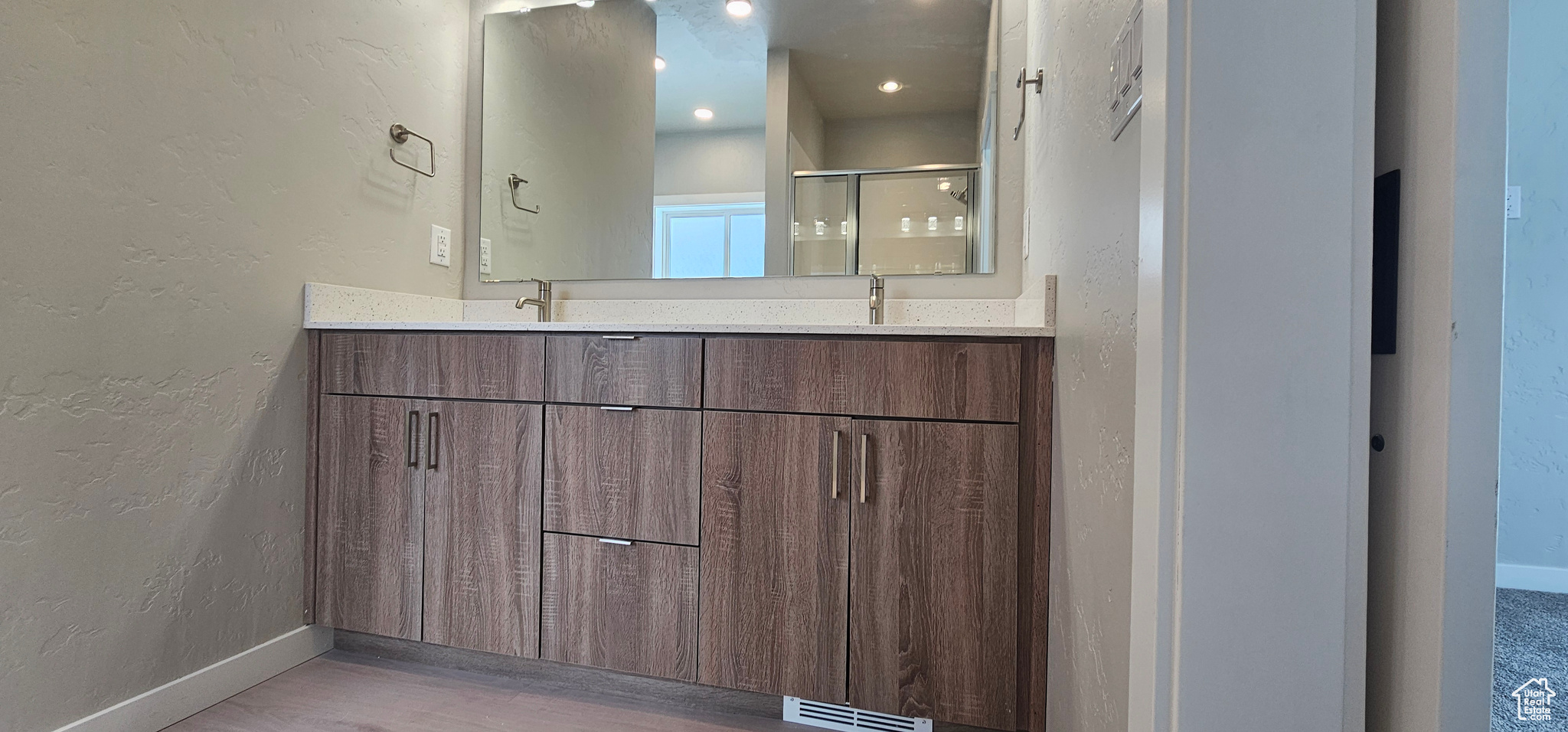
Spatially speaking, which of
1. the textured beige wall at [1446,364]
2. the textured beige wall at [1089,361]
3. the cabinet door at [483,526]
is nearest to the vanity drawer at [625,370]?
the cabinet door at [483,526]

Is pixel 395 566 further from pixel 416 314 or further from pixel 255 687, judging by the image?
pixel 416 314

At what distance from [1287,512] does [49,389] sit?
183 centimetres

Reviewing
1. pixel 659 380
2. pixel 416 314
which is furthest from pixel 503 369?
pixel 416 314

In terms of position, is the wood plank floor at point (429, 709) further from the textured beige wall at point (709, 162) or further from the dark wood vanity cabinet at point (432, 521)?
the textured beige wall at point (709, 162)

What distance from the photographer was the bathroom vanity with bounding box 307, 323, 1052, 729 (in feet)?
4.13

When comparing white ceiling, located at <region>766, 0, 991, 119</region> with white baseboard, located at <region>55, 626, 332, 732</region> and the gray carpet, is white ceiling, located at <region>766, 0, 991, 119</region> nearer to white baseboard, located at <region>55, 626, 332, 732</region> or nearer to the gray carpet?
the gray carpet

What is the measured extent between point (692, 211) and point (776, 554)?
1.13 meters

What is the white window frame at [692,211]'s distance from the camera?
6.50ft

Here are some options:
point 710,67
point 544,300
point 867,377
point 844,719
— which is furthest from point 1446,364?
point 544,300

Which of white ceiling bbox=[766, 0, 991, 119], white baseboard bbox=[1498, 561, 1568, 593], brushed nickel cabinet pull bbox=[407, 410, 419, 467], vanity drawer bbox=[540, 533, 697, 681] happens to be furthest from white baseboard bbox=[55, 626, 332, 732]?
white baseboard bbox=[1498, 561, 1568, 593]

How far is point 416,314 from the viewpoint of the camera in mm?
1974

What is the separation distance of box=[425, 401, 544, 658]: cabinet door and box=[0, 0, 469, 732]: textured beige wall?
1.36 ft

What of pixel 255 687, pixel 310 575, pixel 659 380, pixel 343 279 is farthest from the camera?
pixel 343 279

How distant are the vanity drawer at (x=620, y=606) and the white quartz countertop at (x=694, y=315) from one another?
48cm
